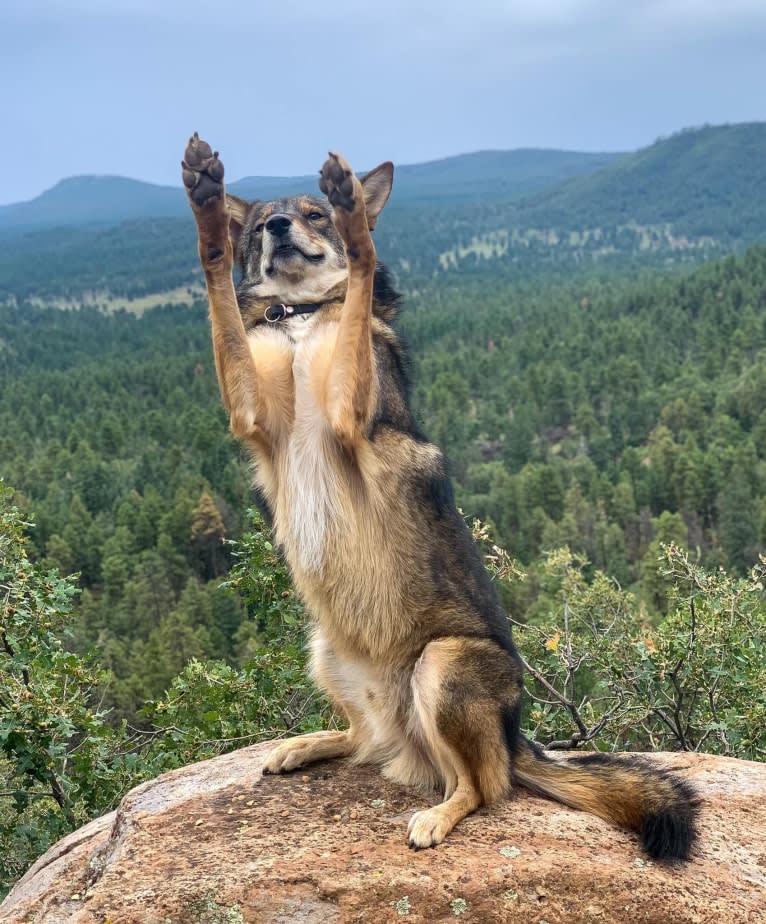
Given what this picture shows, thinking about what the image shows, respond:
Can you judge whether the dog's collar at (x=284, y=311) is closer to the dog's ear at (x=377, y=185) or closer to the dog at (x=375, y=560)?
the dog at (x=375, y=560)

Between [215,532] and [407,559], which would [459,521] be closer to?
[407,559]

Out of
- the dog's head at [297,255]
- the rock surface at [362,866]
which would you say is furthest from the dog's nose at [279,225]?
the rock surface at [362,866]

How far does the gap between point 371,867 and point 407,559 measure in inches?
71.5

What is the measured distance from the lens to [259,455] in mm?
6156

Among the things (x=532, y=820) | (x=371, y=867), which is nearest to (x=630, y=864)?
(x=532, y=820)

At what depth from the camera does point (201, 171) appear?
5.44 meters

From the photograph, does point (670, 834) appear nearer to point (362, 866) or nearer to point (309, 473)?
point (362, 866)

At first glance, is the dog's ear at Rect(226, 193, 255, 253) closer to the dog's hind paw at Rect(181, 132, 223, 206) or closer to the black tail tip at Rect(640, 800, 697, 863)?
the dog's hind paw at Rect(181, 132, 223, 206)

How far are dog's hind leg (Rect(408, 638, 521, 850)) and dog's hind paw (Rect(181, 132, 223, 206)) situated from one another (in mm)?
3112

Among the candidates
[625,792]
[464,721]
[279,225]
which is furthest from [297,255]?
[625,792]

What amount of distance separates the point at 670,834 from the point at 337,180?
436cm

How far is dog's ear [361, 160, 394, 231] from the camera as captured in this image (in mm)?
6531

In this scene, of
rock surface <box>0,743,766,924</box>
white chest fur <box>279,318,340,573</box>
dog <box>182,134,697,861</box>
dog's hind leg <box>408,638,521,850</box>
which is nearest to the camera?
rock surface <box>0,743,766,924</box>

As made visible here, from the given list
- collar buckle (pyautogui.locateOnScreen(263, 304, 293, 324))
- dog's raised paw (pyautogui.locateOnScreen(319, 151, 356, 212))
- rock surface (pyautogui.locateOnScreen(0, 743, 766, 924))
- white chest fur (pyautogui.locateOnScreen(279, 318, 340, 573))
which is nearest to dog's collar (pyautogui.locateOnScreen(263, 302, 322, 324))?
collar buckle (pyautogui.locateOnScreen(263, 304, 293, 324))
